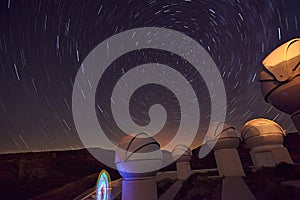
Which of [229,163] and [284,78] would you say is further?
[229,163]

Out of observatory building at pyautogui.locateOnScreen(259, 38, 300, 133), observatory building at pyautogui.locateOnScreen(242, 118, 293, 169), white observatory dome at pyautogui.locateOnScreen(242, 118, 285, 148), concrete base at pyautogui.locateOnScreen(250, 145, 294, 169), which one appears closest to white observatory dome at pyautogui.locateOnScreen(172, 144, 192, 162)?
white observatory dome at pyautogui.locateOnScreen(242, 118, 285, 148)

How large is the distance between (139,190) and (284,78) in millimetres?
8906

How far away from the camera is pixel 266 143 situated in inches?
592

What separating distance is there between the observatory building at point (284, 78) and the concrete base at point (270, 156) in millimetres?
7024

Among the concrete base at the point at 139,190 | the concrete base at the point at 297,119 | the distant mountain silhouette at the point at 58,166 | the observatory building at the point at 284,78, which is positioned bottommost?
the distant mountain silhouette at the point at 58,166

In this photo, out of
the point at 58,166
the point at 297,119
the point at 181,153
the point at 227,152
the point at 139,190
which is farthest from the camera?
the point at 58,166

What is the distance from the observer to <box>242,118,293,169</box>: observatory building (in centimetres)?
1486

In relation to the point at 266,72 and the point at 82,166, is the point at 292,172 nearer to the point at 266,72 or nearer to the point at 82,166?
the point at 266,72

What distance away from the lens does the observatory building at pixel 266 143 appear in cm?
1486

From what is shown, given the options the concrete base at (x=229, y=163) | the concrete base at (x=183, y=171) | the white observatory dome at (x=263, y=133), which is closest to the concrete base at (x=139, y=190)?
the concrete base at (x=229, y=163)

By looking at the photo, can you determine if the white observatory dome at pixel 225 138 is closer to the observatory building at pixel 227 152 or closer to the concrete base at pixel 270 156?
the observatory building at pixel 227 152

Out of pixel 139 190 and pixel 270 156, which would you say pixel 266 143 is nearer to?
pixel 270 156

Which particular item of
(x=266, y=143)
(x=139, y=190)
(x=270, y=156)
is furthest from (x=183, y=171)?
(x=139, y=190)

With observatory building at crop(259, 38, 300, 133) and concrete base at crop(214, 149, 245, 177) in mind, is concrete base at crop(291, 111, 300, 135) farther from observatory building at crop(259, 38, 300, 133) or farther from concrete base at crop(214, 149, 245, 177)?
concrete base at crop(214, 149, 245, 177)
